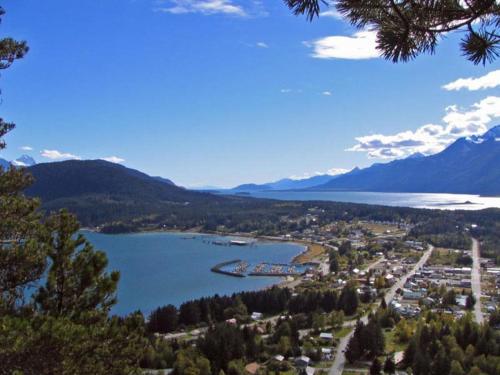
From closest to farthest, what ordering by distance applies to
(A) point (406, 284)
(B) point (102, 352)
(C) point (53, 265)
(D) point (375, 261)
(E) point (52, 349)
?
(E) point (52, 349)
(B) point (102, 352)
(C) point (53, 265)
(A) point (406, 284)
(D) point (375, 261)

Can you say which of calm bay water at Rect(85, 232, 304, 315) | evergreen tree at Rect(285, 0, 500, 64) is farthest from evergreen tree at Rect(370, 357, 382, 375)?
evergreen tree at Rect(285, 0, 500, 64)

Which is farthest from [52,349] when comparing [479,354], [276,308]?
[276,308]

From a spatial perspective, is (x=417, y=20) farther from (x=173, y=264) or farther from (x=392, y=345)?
(x=173, y=264)

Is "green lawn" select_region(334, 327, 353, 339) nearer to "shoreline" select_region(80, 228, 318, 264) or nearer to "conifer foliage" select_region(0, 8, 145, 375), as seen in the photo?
"conifer foliage" select_region(0, 8, 145, 375)

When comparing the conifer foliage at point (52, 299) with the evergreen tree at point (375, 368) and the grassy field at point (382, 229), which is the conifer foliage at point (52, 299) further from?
the grassy field at point (382, 229)

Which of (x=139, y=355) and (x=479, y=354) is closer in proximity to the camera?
(x=139, y=355)

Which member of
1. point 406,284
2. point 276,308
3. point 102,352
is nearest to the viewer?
point 102,352

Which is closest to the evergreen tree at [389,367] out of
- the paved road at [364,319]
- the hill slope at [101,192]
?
the paved road at [364,319]

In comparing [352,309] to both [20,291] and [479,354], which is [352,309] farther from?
[20,291]
